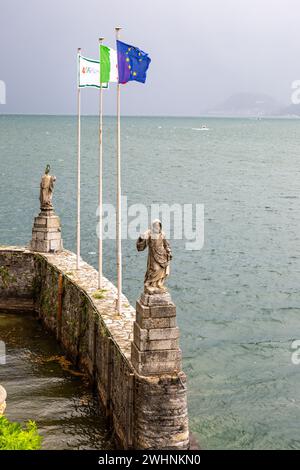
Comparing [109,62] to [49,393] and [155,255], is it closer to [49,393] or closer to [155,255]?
[155,255]

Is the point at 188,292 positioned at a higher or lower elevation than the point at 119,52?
lower

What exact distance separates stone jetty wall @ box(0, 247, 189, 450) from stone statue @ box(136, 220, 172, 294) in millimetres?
890

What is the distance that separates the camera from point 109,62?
2291cm

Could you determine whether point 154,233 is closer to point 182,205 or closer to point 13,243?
point 13,243

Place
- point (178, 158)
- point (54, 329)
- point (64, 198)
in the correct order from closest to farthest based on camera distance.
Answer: point (54, 329) → point (64, 198) → point (178, 158)

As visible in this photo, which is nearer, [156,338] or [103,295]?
[156,338]

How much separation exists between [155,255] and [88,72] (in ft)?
32.9

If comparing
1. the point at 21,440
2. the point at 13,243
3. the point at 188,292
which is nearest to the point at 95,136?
the point at 13,243


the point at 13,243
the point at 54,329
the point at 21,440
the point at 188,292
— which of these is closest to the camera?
the point at 21,440

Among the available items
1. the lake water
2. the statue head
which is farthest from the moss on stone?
the statue head

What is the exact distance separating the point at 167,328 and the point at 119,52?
8.34 meters

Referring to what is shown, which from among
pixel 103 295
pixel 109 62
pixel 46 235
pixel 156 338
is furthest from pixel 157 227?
pixel 46 235
